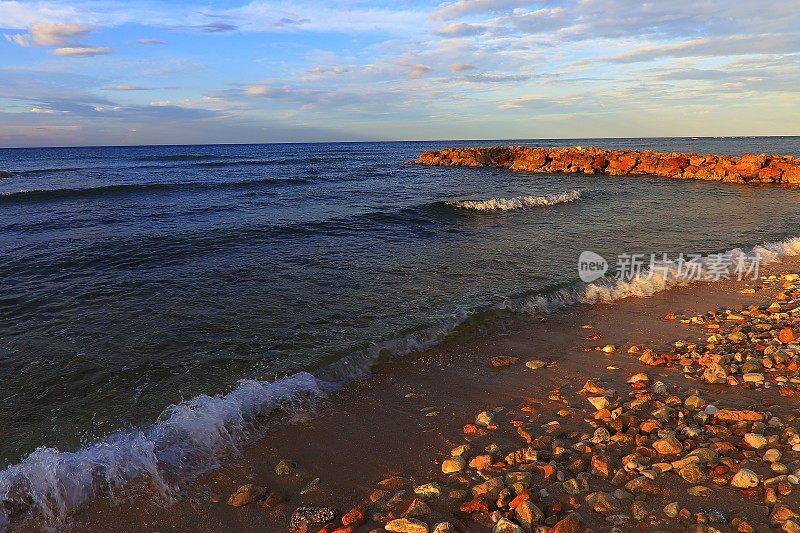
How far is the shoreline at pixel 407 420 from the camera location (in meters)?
4.36

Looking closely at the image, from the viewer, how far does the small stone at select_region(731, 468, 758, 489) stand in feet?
13.1

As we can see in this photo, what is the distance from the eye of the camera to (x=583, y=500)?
4.02 m

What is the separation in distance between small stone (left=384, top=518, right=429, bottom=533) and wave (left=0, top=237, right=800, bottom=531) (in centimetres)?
222

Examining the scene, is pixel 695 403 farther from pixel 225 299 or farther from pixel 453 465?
pixel 225 299

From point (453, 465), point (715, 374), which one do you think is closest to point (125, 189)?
point (453, 465)

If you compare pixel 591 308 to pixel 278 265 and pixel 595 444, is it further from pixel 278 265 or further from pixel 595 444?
pixel 278 265

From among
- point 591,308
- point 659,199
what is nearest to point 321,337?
point 591,308

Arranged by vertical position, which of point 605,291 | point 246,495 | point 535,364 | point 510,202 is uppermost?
point 510,202

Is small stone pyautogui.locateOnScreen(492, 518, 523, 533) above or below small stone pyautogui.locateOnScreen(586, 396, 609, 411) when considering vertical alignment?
above

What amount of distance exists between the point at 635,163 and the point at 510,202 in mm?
27495

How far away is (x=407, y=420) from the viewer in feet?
18.9

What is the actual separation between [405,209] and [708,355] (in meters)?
16.9

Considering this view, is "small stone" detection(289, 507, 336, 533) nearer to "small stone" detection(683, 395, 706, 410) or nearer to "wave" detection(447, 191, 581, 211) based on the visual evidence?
"small stone" detection(683, 395, 706, 410)

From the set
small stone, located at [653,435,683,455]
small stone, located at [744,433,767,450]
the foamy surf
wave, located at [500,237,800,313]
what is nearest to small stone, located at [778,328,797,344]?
wave, located at [500,237,800,313]
